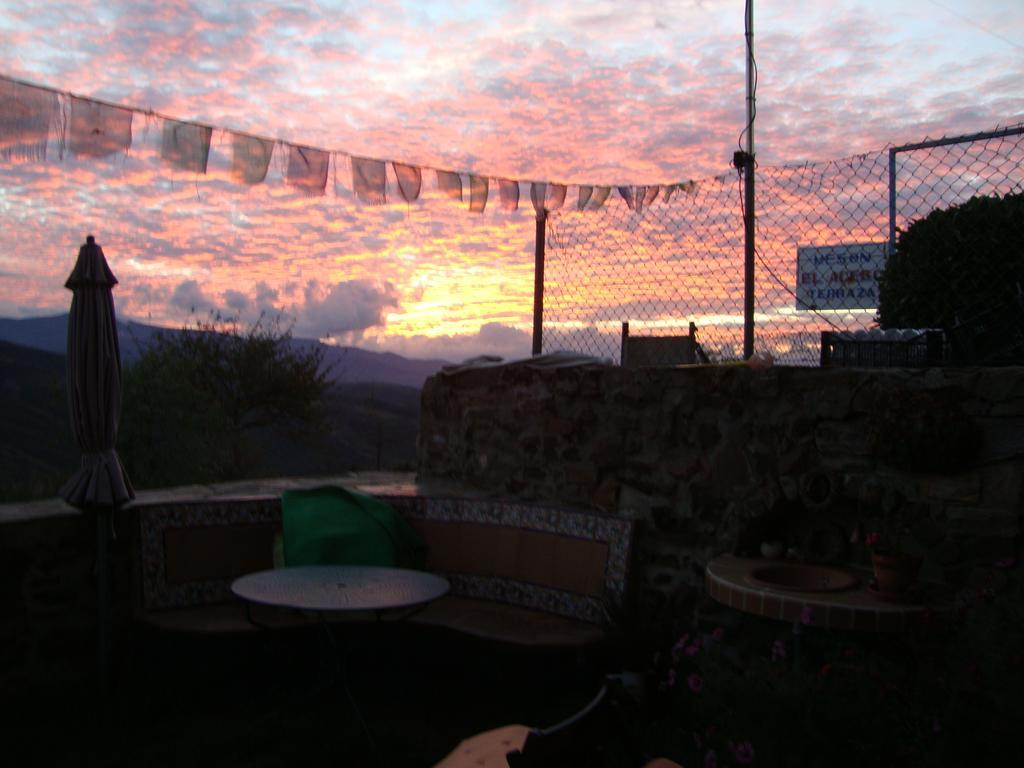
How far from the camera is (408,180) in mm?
6027

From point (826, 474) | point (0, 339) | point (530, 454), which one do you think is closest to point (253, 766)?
point (530, 454)


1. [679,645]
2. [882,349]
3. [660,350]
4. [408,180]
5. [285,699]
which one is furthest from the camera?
[408,180]

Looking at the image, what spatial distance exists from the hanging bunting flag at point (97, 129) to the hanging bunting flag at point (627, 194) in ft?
A: 10.1

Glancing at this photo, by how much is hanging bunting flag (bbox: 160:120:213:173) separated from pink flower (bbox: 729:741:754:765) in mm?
4426

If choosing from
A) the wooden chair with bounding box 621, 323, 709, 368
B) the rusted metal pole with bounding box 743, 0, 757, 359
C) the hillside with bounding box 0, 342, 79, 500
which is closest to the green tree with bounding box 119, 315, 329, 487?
the hillside with bounding box 0, 342, 79, 500

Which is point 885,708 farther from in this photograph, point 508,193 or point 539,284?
point 508,193

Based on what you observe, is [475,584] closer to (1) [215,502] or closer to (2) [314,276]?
(1) [215,502]

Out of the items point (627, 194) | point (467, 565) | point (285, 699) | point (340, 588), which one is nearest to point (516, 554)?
point (467, 565)

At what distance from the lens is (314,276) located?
332 inches

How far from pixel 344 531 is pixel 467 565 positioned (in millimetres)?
796

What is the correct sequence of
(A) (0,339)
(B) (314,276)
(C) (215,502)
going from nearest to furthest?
(C) (215,502) → (B) (314,276) → (A) (0,339)

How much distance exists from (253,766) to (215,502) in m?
1.65

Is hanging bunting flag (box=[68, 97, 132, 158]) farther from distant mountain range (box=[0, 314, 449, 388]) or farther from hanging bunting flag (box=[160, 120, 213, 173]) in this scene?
distant mountain range (box=[0, 314, 449, 388])

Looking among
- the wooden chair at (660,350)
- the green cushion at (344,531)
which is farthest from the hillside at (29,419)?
the wooden chair at (660,350)
